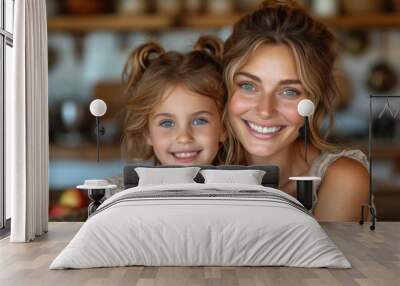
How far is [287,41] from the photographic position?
7.18 m

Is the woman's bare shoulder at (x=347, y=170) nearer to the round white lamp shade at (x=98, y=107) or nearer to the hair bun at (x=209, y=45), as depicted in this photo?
the hair bun at (x=209, y=45)

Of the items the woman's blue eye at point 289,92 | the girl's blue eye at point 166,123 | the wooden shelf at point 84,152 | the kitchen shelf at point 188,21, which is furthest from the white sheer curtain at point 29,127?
the woman's blue eye at point 289,92

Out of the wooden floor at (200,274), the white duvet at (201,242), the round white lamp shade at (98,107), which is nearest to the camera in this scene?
the wooden floor at (200,274)

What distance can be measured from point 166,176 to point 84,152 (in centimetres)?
127

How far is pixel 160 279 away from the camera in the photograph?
14.1ft

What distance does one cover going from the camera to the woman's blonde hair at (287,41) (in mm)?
7223

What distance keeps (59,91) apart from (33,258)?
9.02 ft

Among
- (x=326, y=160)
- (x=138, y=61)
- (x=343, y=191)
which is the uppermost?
(x=138, y=61)

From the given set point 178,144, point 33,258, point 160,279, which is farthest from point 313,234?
point 178,144

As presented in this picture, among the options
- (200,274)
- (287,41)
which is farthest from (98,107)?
(200,274)

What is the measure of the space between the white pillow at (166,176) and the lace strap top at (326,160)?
4.55 feet

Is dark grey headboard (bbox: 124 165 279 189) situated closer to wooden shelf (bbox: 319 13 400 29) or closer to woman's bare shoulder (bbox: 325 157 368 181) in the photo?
woman's bare shoulder (bbox: 325 157 368 181)

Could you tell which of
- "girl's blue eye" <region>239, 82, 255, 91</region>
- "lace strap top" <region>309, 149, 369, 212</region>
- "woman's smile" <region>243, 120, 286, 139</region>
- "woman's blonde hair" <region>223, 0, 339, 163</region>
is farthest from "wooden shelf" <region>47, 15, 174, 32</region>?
"lace strap top" <region>309, 149, 369, 212</region>

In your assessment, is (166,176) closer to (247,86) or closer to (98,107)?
(98,107)
